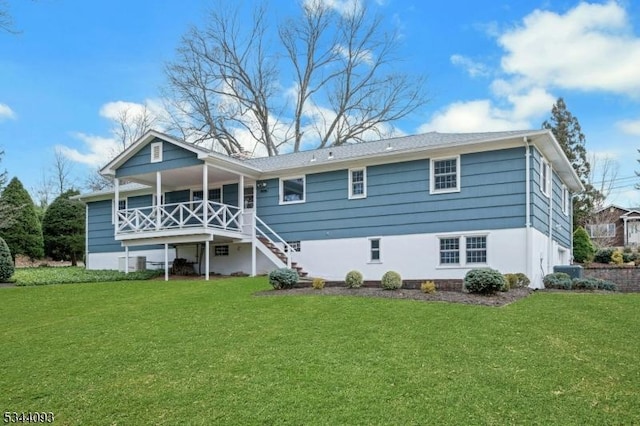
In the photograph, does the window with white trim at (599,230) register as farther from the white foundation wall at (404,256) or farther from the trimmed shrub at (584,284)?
the white foundation wall at (404,256)

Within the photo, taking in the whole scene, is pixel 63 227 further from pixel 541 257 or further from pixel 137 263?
pixel 541 257

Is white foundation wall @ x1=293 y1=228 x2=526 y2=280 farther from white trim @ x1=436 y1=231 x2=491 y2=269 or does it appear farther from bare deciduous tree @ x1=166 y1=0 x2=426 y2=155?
bare deciduous tree @ x1=166 y1=0 x2=426 y2=155

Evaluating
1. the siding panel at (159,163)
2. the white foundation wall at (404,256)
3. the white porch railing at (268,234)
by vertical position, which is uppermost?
the siding panel at (159,163)

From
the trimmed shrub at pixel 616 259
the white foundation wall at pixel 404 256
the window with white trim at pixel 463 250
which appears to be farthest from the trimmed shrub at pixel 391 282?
the trimmed shrub at pixel 616 259

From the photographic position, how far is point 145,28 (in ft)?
62.5

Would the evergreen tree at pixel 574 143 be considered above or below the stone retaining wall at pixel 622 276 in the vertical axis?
above

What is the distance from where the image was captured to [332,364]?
6562 mm

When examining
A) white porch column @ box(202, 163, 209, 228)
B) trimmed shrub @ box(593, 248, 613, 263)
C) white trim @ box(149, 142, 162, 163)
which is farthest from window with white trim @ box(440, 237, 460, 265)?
trimmed shrub @ box(593, 248, 613, 263)

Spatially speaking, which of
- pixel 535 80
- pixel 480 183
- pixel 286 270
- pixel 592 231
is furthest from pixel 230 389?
pixel 592 231

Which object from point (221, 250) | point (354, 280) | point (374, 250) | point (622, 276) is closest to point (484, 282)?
point (354, 280)

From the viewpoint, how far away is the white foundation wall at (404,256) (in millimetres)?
13938

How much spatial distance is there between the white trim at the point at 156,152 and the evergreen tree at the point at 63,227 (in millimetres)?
13568

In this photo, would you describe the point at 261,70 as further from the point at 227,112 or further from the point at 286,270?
the point at 286,270

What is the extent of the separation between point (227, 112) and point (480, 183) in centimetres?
2278
